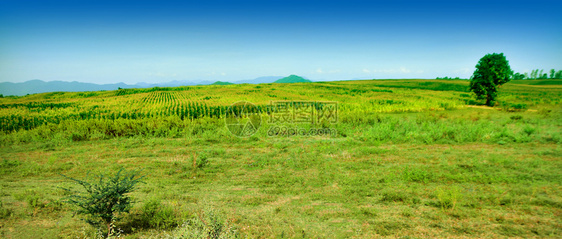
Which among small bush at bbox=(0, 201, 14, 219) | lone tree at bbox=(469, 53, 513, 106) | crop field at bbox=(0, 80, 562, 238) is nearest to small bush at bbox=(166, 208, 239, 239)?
crop field at bbox=(0, 80, 562, 238)

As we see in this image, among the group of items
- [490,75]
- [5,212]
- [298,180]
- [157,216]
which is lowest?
[298,180]

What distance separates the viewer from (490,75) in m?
22.4

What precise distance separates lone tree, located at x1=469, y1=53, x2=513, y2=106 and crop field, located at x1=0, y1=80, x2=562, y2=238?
11088 mm

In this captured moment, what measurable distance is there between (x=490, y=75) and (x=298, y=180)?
86.5 ft

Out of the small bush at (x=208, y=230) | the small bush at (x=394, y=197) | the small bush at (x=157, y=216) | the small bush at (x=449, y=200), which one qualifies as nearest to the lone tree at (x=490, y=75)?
the small bush at (x=449, y=200)

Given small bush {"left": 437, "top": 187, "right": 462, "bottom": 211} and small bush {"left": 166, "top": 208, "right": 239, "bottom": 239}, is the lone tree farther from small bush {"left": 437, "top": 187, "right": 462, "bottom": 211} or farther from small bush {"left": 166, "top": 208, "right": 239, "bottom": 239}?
small bush {"left": 166, "top": 208, "right": 239, "bottom": 239}

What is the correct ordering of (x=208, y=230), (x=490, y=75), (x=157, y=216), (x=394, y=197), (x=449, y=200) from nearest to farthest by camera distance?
(x=208, y=230)
(x=157, y=216)
(x=449, y=200)
(x=394, y=197)
(x=490, y=75)

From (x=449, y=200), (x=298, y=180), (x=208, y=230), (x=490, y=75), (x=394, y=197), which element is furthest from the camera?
(x=490, y=75)

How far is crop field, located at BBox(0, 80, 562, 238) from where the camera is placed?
4.63m

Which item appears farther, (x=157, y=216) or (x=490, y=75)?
(x=490, y=75)

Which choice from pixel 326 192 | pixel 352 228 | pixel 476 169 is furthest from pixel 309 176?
pixel 476 169

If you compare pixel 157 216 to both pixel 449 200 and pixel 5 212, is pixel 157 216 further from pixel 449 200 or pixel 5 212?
pixel 449 200

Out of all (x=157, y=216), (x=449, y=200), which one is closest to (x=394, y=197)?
(x=449, y=200)

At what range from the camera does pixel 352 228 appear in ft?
15.0
